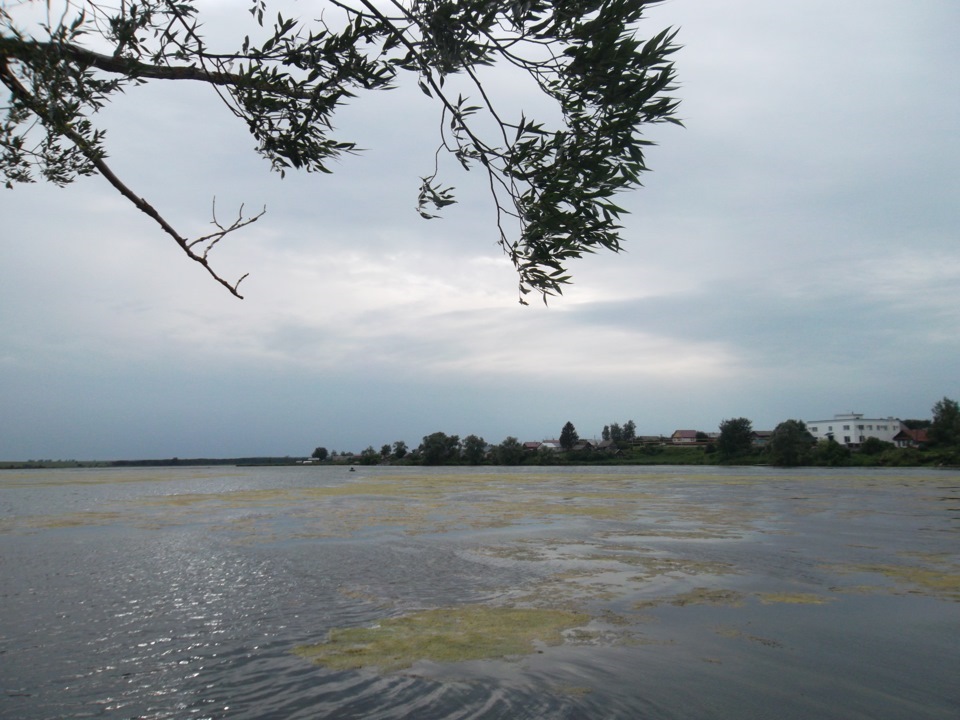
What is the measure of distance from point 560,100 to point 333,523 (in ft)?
62.4

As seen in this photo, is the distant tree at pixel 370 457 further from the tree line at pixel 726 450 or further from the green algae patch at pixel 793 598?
the green algae patch at pixel 793 598

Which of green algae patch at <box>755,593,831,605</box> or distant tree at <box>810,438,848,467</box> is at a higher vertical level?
distant tree at <box>810,438,848,467</box>

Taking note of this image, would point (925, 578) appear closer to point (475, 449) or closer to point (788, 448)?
point (788, 448)

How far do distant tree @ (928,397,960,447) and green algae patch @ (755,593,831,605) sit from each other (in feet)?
274

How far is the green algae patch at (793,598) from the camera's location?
9.79 m

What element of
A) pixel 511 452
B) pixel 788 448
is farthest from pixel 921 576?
pixel 511 452

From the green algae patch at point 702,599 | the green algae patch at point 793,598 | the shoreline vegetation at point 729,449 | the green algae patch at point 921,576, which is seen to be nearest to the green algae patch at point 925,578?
the green algae patch at point 921,576

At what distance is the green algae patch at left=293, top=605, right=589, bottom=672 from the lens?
24.6ft

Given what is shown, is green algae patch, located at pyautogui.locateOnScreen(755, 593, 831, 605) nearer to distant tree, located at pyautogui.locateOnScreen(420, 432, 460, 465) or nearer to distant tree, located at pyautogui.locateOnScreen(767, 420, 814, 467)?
distant tree, located at pyautogui.locateOnScreen(767, 420, 814, 467)

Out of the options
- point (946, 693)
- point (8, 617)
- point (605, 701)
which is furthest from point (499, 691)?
point (8, 617)

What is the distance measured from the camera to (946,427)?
8438 cm

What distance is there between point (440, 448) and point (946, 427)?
78.9 meters

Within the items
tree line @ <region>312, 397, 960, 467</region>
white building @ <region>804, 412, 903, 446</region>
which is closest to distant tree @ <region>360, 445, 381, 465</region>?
tree line @ <region>312, 397, 960, 467</region>

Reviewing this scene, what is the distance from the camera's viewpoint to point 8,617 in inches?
380
